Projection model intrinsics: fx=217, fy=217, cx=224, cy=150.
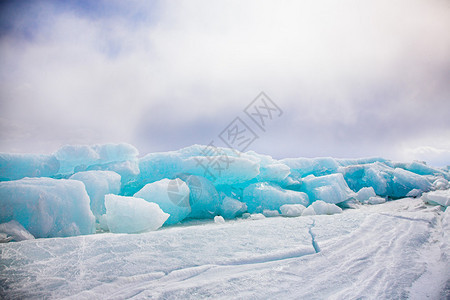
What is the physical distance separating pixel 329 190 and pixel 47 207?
255 inches

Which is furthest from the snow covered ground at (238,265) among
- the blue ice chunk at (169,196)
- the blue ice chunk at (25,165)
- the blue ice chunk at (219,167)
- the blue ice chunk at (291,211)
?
the blue ice chunk at (25,165)

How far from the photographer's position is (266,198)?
5996 mm

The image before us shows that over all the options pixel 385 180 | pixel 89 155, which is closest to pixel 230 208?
pixel 89 155

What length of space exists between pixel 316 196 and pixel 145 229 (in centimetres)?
504

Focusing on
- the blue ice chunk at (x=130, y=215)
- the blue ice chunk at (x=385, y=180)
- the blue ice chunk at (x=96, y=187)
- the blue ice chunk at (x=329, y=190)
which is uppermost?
the blue ice chunk at (x=96, y=187)

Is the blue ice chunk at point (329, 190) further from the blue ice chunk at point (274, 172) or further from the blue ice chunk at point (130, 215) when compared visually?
the blue ice chunk at point (130, 215)

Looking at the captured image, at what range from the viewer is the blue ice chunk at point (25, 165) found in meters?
4.67

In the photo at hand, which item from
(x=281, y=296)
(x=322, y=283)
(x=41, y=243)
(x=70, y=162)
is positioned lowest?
(x=322, y=283)

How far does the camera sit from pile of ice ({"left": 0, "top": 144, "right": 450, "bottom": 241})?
310 centimetres

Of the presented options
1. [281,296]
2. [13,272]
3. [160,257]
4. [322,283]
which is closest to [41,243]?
[13,272]

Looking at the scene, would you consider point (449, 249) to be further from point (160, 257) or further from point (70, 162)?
point (70, 162)

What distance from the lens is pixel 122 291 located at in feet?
4.45

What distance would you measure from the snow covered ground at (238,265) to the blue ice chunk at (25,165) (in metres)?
3.80

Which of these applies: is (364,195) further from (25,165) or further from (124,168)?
(25,165)
